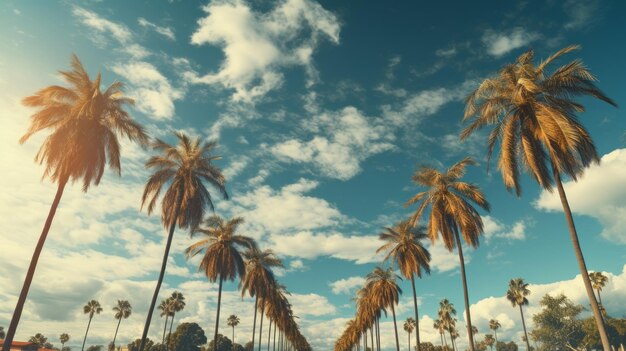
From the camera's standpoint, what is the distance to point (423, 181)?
2823 cm

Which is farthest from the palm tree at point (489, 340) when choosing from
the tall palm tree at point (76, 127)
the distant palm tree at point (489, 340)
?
the tall palm tree at point (76, 127)

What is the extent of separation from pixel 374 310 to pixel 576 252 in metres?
42.2

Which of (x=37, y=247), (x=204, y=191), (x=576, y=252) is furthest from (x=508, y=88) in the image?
(x=37, y=247)

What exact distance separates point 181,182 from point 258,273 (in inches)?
1135

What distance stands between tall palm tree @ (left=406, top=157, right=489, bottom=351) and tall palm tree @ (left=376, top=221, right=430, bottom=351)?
394 inches

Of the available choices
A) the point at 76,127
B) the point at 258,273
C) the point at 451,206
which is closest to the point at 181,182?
the point at 76,127

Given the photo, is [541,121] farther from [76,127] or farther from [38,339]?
[38,339]

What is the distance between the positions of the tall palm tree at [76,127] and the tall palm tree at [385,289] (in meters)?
41.1

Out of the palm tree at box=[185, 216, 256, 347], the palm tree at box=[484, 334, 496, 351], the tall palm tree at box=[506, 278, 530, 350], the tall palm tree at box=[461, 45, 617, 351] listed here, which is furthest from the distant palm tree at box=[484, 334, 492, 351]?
the tall palm tree at box=[461, 45, 617, 351]

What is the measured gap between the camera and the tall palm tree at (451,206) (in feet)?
82.2

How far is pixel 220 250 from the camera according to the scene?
38.9m

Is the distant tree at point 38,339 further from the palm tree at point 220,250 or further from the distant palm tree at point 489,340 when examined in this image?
the distant palm tree at point 489,340

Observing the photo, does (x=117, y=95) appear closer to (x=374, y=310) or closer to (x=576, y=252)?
(x=576, y=252)

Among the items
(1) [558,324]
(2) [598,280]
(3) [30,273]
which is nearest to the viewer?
(3) [30,273]
